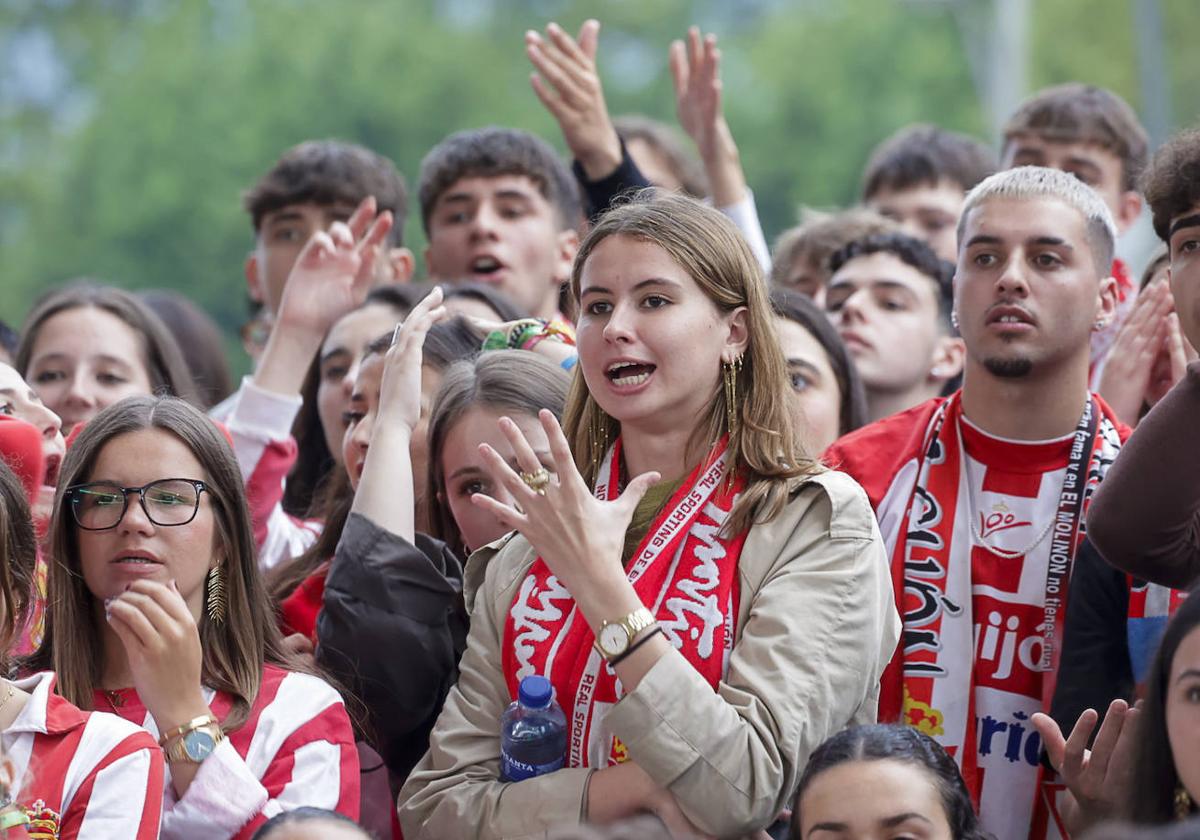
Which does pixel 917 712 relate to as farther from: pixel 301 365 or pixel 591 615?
pixel 301 365

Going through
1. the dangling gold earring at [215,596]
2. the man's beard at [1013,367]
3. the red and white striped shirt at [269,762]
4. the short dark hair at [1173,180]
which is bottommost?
the red and white striped shirt at [269,762]

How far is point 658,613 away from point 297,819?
0.82 m

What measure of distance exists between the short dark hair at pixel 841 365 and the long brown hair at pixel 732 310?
151 centimetres

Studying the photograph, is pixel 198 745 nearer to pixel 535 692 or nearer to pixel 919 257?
pixel 535 692

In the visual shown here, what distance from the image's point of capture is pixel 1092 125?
643 cm

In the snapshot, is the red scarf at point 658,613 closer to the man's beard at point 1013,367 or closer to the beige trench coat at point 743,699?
the beige trench coat at point 743,699

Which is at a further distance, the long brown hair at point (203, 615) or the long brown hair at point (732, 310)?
the long brown hair at point (203, 615)

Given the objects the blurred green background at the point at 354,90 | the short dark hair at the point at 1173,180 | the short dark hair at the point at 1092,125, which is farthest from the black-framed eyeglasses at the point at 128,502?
the blurred green background at the point at 354,90

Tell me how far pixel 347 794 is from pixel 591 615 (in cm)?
74

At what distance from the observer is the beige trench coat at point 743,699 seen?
3320 mm

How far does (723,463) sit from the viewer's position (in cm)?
378

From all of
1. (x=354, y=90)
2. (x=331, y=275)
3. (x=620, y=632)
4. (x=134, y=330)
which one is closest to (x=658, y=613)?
(x=620, y=632)

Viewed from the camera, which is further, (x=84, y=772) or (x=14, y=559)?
(x=14, y=559)

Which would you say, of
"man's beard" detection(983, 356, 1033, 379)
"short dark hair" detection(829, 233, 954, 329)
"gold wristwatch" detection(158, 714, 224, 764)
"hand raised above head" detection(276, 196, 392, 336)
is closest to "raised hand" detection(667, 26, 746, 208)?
"short dark hair" detection(829, 233, 954, 329)
